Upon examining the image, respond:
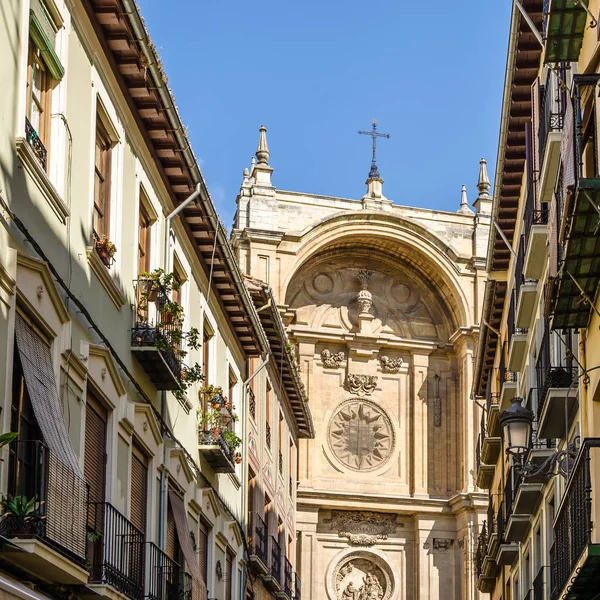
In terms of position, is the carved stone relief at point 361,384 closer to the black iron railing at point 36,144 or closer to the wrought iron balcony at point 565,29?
the wrought iron balcony at point 565,29

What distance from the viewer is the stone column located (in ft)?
165

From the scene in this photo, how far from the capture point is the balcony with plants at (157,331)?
19391mm

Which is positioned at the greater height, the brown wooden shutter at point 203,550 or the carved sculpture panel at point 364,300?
the carved sculpture panel at point 364,300

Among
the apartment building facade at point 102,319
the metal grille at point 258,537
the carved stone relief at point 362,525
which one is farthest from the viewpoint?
the carved stone relief at point 362,525

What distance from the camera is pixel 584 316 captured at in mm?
14578

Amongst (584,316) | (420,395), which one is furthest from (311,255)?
(584,316)

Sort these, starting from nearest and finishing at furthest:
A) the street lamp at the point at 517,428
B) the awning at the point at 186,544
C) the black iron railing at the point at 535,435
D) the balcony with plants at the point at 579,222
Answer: the balcony with plants at the point at 579,222 → the street lamp at the point at 517,428 → the black iron railing at the point at 535,435 → the awning at the point at 186,544

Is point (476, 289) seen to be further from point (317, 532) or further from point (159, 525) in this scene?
point (159, 525)

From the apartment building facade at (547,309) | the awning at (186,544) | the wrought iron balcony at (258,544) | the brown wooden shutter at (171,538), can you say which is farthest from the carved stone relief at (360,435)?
the awning at (186,544)

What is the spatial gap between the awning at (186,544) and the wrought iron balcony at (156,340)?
2.15 m

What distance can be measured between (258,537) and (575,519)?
19766 millimetres

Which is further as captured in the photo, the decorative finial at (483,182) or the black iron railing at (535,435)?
the decorative finial at (483,182)

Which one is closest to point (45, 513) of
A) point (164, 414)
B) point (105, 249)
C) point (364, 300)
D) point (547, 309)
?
point (547, 309)

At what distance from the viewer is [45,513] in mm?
12930
